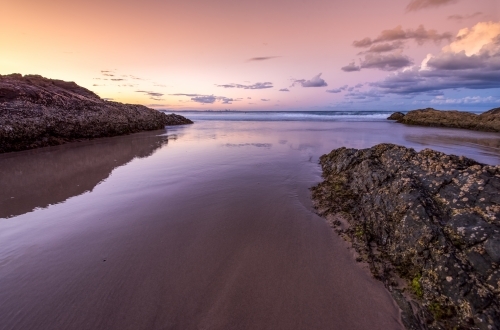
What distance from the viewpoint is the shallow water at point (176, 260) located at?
9.04ft

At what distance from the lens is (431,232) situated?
3.41 meters

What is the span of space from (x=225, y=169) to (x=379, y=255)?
5953mm

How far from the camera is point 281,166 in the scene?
914cm

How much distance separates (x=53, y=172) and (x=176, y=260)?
7.63m

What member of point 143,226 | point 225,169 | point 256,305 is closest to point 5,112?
point 225,169

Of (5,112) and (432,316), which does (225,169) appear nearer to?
(432,316)

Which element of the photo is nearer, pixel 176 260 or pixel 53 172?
pixel 176 260

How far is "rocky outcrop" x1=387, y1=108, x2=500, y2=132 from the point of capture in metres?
23.2

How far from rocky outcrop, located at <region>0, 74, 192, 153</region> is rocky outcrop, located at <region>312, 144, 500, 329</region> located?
15.0m

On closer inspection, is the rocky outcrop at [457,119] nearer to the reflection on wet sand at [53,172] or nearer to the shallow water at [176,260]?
the shallow water at [176,260]

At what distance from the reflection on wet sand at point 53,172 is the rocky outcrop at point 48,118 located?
3.68 feet

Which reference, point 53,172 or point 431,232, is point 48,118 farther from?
point 431,232

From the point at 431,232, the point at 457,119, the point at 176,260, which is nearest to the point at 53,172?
the point at 176,260

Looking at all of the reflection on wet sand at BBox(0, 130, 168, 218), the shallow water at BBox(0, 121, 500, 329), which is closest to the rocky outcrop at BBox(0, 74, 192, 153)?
the reflection on wet sand at BBox(0, 130, 168, 218)
